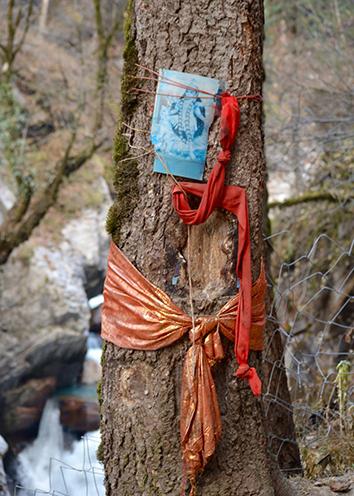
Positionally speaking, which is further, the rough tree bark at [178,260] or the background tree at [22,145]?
the background tree at [22,145]

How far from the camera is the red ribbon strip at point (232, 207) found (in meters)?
2.35

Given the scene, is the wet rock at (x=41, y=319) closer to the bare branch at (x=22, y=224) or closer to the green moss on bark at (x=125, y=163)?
the bare branch at (x=22, y=224)

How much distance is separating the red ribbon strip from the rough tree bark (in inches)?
1.8

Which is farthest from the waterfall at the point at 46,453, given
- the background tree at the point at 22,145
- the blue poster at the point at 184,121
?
the blue poster at the point at 184,121

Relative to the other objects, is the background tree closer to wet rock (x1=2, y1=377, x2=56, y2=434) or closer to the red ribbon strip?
wet rock (x1=2, y1=377, x2=56, y2=434)

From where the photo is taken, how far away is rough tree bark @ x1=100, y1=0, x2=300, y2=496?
2.41 metres

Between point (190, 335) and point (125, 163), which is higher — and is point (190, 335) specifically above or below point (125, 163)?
below

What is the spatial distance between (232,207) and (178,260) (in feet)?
0.84

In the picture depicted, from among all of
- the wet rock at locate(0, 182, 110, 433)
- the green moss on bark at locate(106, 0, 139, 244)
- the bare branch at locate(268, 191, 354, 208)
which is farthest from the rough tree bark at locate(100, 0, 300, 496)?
the wet rock at locate(0, 182, 110, 433)

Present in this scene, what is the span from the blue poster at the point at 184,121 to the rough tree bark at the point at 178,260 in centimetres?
4

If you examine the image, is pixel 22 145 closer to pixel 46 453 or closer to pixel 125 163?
A: pixel 46 453

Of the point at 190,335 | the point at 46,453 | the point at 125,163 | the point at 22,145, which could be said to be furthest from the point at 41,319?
the point at 190,335

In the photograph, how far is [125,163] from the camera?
8.31ft

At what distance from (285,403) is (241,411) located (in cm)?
149
